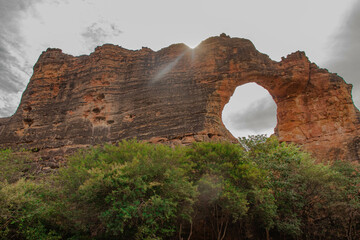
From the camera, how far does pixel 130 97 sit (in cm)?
2266

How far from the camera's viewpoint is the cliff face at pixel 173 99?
2080 cm

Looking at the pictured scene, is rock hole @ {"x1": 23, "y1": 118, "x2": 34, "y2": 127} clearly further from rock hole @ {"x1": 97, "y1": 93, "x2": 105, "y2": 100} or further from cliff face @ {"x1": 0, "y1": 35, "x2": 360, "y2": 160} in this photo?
rock hole @ {"x1": 97, "y1": 93, "x2": 105, "y2": 100}

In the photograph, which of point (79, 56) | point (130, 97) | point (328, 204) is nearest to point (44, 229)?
point (130, 97)

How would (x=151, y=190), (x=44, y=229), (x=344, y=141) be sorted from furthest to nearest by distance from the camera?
(x=344, y=141) < (x=44, y=229) < (x=151, y=190)

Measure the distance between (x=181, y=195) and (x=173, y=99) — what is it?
38.5ft

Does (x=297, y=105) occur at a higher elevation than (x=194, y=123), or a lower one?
higher

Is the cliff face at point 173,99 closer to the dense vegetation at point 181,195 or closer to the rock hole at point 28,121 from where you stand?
the rock hole at point 28,121

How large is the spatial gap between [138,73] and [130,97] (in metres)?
2.73

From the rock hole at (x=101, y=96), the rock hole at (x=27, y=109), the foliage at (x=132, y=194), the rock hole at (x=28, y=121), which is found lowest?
the foliage at (x=132, y=194)

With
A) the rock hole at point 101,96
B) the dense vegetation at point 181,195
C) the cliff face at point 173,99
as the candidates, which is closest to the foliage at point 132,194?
the dense vegetation at point 181,195

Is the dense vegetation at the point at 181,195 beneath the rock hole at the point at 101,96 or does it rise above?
beneath

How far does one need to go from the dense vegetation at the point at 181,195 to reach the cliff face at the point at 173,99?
202 inches

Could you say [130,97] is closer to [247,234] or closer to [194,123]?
[194,123]

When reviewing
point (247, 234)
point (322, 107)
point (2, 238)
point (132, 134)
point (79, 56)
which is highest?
point (79, 56)
